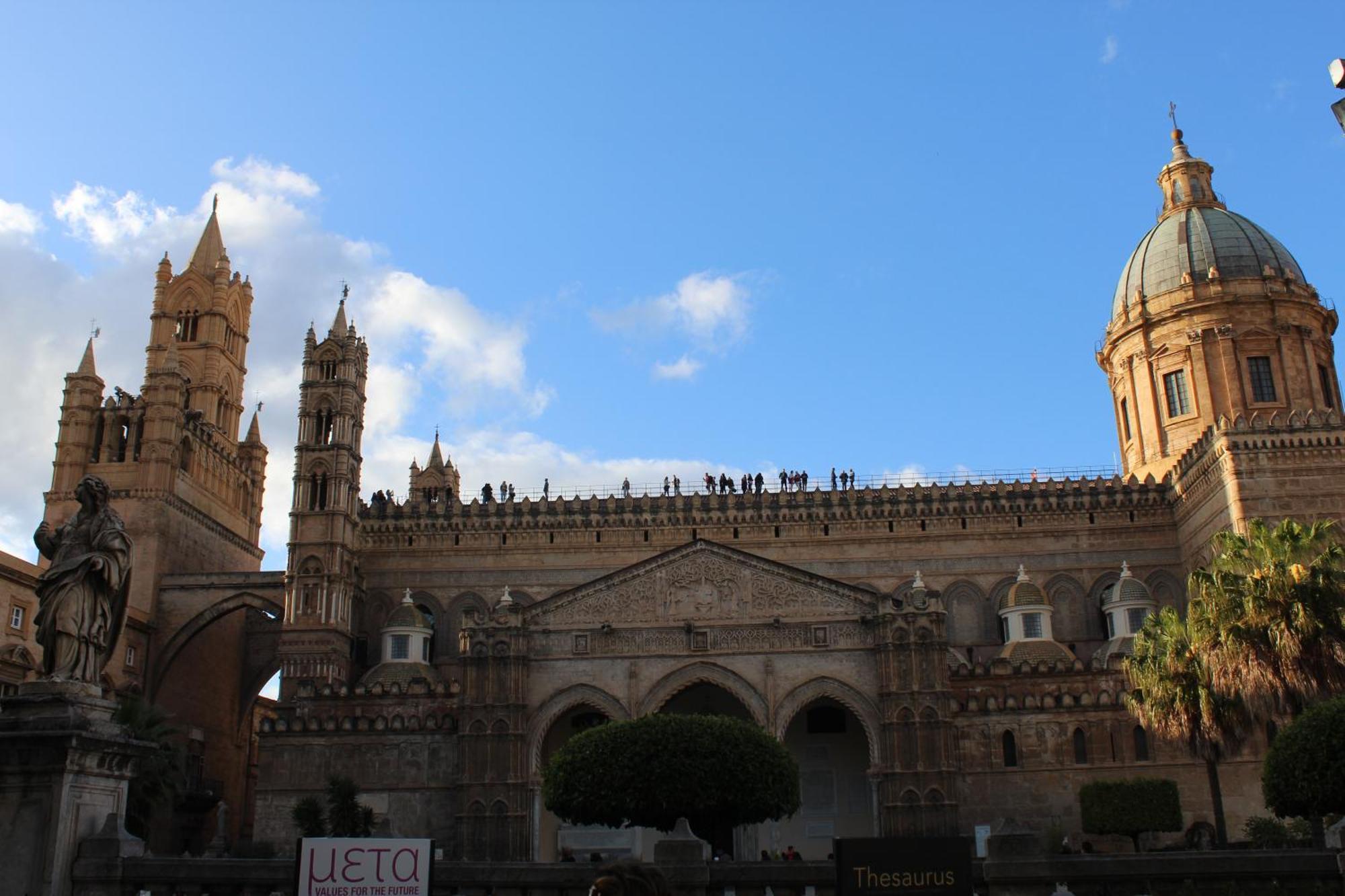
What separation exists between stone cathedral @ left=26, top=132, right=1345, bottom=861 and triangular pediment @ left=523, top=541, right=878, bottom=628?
0.08 m

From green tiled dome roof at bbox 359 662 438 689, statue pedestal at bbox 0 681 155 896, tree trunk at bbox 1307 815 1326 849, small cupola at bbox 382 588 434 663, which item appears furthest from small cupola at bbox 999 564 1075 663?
statue pedestal at bbox 0 681 155 896

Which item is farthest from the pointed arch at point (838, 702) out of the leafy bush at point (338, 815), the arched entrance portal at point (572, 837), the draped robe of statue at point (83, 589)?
the draped robe of statue at point (83, 589)

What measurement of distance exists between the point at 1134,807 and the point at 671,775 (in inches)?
538

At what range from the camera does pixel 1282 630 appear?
1069 inches

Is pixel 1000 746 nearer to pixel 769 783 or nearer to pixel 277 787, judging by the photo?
pixel 769 783

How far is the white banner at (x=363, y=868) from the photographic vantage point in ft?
34.3

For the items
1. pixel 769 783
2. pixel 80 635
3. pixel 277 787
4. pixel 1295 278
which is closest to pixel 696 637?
pixel 769 783

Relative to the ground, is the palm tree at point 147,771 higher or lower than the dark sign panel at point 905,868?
higher

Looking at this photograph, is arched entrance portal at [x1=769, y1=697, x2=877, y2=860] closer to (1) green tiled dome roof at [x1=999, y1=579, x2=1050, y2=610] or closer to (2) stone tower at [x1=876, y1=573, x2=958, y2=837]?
(2) stone tower at [x1=876, y1=573, x2=958, y2=837]

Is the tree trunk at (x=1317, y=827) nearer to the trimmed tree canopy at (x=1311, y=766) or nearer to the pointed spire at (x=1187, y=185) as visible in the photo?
the trimmed tree canopy at (x=1311, y=766)

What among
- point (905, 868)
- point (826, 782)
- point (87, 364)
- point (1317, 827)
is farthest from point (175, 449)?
point (905, 868)

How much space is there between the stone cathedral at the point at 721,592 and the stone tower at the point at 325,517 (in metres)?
0.14

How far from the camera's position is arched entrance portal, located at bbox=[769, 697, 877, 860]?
3953 centimetres

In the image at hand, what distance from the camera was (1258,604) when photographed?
27.8 metres
